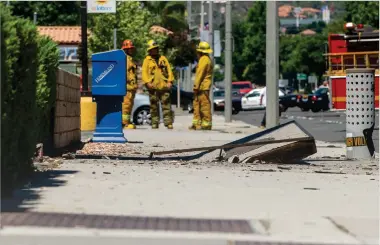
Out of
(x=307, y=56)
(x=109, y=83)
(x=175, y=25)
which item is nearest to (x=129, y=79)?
(x=109, y=83)

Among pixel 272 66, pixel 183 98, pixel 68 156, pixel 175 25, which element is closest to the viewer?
pixel 68 156

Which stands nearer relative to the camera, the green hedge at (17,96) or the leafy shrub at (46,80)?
the green hedge at (17,96)

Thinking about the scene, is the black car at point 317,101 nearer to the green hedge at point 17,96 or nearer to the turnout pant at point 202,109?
the turnout pant at point 202,109

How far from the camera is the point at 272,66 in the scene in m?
21.3

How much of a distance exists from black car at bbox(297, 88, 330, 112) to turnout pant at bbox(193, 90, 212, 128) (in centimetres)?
2888

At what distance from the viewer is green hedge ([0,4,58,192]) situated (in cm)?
808

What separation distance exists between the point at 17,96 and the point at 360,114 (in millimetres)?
6889

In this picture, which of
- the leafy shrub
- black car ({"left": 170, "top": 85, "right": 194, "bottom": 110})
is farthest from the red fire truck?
black car ({"left": 170, "top": 85, "right": 194, "bottom": 110})

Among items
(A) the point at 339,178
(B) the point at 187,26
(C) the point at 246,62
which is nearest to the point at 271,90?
(A) the point at 339,178

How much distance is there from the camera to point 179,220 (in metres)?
7.43

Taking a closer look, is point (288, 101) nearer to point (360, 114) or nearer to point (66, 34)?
point (66, 34)

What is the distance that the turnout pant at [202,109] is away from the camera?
2158 centimetres

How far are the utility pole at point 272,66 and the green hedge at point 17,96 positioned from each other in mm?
11798

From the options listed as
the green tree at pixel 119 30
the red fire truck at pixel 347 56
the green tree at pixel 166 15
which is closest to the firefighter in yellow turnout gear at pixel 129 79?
the red fire truck at pixel 347 56
